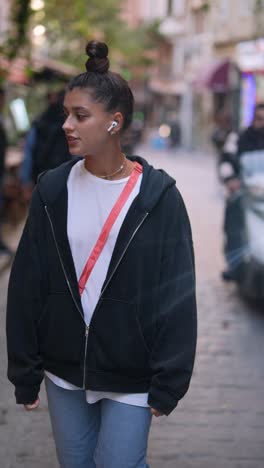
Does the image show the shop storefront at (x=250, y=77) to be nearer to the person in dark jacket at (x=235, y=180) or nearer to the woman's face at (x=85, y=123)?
the person in dark jacket at (x=235, y=180)

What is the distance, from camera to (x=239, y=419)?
500 centimetres

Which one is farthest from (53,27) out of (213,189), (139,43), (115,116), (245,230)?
(139,43)

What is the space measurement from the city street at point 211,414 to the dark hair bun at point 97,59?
168 centimetres

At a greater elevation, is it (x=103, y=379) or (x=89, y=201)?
(x=89, y=201)

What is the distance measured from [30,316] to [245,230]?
548 centimetres

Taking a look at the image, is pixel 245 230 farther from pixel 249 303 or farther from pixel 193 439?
pixel 193 439

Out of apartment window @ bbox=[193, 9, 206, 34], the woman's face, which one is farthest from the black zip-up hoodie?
apartment window @ bbox=[193, 9, 206, 34]

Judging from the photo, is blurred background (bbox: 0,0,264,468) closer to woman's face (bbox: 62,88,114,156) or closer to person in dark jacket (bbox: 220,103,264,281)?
woman's face (bbox: 62,88,114,156)

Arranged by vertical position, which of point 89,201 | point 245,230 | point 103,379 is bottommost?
point 245,230

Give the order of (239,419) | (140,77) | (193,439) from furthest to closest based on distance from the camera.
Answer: (140,77)
(239,419)
(193,439)

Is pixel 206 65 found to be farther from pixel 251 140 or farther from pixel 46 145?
pixel 46 145

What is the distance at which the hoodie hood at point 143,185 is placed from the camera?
2.72m

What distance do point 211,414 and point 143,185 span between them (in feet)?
8.63

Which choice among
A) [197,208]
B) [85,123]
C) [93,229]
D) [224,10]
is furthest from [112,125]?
[224,10]
